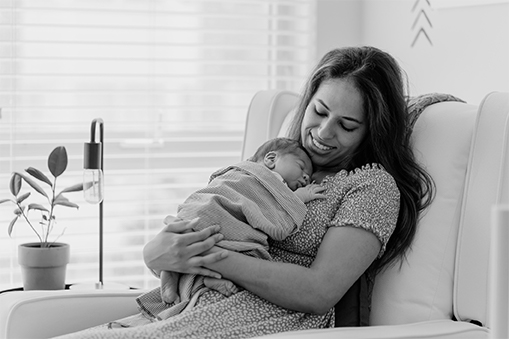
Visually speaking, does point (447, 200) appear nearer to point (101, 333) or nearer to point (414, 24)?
point (101, 333)

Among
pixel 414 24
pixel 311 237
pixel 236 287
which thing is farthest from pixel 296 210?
pixel 414 24

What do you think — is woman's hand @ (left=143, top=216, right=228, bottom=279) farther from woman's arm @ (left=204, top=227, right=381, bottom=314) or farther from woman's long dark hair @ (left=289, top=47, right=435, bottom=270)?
woman's long dark hair @ (left=289, top=47, right=435, bottom=270)

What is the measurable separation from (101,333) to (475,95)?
4.90ft

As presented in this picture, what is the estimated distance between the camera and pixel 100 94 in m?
2.95

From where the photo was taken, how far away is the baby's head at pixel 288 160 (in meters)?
1.79

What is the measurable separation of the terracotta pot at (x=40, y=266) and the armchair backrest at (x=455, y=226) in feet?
3.38

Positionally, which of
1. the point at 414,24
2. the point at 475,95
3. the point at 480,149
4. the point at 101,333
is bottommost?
the point at 101,333

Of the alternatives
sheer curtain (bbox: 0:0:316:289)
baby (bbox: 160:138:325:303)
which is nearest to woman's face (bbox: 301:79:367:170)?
baby (bbox: 160:138:325:303)

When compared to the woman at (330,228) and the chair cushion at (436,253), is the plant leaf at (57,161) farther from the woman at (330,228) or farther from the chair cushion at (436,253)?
the chair cushion at (436,253)

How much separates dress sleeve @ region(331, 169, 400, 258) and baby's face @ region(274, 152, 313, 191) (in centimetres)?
13

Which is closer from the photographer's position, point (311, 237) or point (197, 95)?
point (311, 237)

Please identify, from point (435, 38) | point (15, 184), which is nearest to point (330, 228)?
point (15, 184)

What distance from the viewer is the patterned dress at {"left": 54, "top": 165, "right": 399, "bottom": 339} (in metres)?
1.57

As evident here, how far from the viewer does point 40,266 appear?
2232 millimetres
